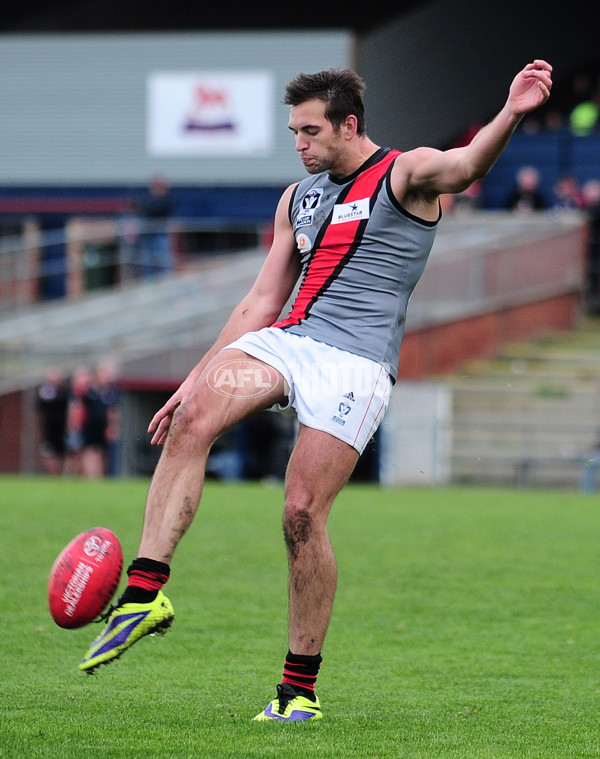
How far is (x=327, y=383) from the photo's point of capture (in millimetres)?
5043

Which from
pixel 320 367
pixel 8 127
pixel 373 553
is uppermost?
pixel 8 127

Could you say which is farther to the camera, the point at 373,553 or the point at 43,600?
the point at 373,553

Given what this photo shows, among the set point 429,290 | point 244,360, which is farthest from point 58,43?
point 244,360

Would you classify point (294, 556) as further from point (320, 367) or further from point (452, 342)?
point (452, 342)

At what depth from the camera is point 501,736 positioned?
A: 4.66 meters

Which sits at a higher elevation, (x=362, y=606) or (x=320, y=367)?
(x=320, y=367)

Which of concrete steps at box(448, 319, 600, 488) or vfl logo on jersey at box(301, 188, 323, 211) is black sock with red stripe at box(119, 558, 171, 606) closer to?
vfl logo on jersey at box(301, 188, 323, 211)

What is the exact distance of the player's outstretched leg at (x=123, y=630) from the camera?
15.0 ft

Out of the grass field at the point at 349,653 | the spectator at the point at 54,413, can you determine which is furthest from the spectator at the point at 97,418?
the grass field at the point at 349,653

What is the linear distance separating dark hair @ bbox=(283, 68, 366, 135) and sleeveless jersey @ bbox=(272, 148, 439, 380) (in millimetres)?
199

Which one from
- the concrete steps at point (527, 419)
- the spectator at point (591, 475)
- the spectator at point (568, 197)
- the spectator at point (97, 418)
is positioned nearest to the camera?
the spectator at point (591, 475)

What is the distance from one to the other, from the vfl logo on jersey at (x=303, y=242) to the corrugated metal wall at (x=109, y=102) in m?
23.7

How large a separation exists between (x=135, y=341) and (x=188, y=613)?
15.2 metres
